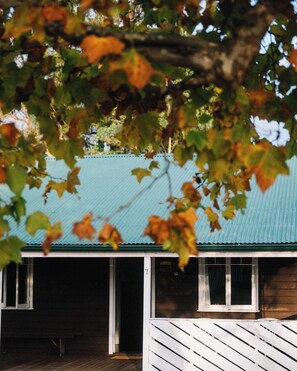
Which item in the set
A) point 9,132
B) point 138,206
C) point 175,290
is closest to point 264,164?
point 9,132

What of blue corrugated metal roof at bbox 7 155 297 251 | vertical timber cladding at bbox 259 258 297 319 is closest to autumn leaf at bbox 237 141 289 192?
blue corrugated metal roof at bbox 7 155 297 251

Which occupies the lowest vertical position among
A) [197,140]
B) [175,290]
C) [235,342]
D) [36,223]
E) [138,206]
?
[235,342]

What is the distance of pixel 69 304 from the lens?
16891mm

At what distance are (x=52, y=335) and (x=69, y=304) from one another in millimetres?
767

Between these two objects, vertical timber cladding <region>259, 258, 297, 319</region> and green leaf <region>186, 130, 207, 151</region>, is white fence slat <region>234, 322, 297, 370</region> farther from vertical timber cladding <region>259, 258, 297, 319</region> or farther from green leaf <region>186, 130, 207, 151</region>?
green leaf <region>186, 130, 207, 151</region>

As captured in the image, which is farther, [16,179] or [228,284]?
[228,284]

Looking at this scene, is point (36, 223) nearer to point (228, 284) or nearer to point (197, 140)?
point (197, 140)

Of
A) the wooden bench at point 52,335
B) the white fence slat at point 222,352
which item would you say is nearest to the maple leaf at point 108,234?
the white fence slat at point 222,352

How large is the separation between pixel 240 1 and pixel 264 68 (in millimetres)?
1667

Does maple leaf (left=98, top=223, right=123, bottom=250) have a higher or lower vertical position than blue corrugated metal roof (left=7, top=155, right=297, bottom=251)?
lower

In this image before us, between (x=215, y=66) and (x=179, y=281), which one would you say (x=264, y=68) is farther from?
(x=179, y=281)

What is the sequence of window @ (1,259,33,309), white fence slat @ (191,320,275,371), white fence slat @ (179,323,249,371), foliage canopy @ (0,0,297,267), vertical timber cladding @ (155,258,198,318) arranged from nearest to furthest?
1. foliage canopy @ (0,0,297,267)
2. white fence slat @ (191,320,275,371)
3. white fence slat @ (179,323,249,371)
4. vertical timber cladding @ (155,258,198,318)
5. window @ (1,259,33,309)

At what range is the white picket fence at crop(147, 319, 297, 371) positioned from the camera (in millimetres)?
12242

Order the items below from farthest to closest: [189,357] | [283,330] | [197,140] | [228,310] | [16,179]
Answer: [228,310]
[189,357]
[283,330]
[197,140]
[16,179]
